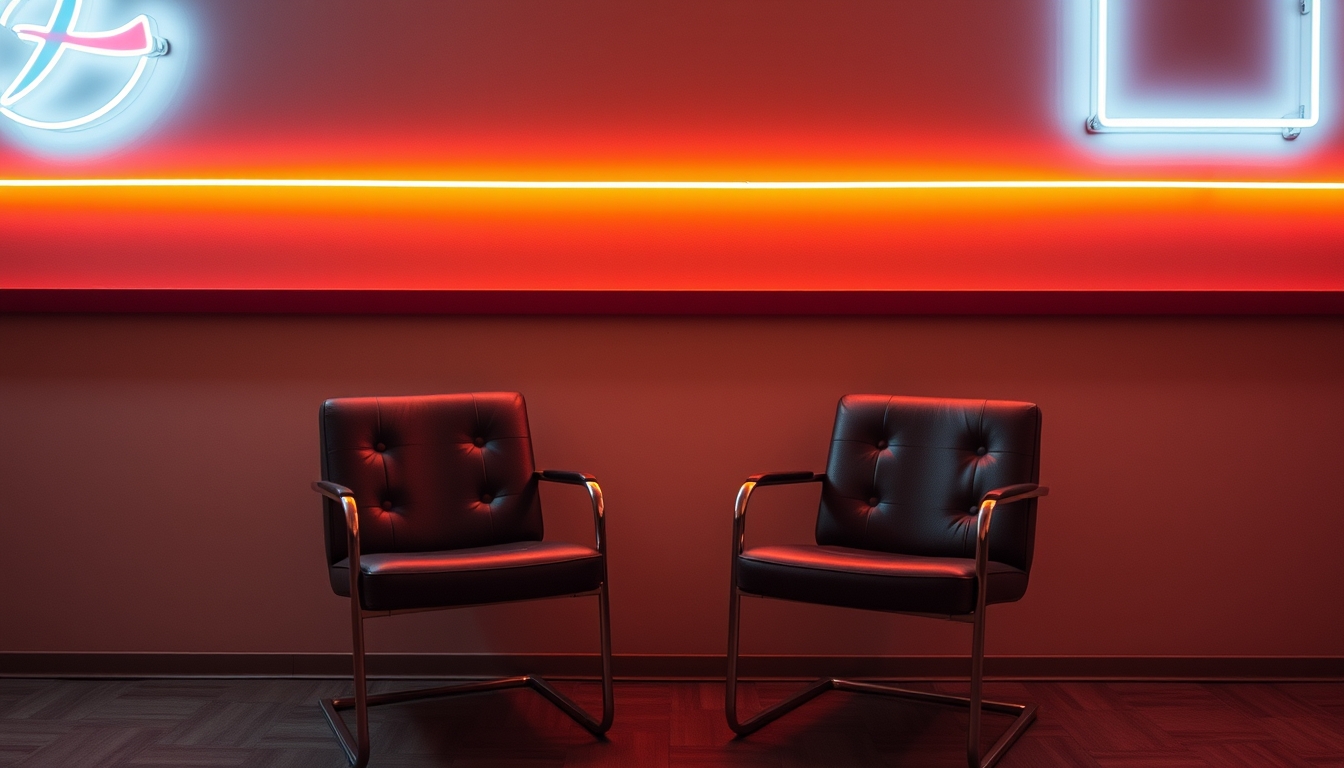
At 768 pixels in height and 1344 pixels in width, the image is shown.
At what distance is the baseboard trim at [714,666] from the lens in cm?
324

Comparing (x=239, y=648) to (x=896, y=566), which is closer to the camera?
(x=896, y=566)

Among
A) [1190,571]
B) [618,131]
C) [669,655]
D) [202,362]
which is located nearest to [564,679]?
[669,655]

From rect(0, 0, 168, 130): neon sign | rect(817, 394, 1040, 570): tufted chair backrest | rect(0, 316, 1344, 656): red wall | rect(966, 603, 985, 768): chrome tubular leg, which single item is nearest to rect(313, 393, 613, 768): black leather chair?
rect(0, 316, 1344, 656): red wall

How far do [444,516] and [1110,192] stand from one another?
2396mm

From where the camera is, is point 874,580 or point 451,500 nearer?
point 874,580

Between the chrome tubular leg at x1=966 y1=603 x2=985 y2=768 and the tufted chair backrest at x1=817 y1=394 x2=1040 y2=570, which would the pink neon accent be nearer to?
the tufted chair backrest at x1=817 y1=394 x2=1040 y2=570

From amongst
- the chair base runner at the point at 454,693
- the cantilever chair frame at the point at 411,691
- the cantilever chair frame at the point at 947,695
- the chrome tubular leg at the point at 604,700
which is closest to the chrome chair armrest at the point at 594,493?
the cantilever chair frame at the point at 411,691

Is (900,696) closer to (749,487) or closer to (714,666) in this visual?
(714,666)

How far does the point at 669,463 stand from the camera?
10.7 ft

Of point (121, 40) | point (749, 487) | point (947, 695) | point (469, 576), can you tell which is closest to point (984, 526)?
point (749, 487)

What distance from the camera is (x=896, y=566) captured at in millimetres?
2467

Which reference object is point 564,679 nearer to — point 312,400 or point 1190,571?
point 312,400

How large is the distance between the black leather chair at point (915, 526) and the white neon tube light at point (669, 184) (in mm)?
791

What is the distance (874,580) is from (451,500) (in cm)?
125
